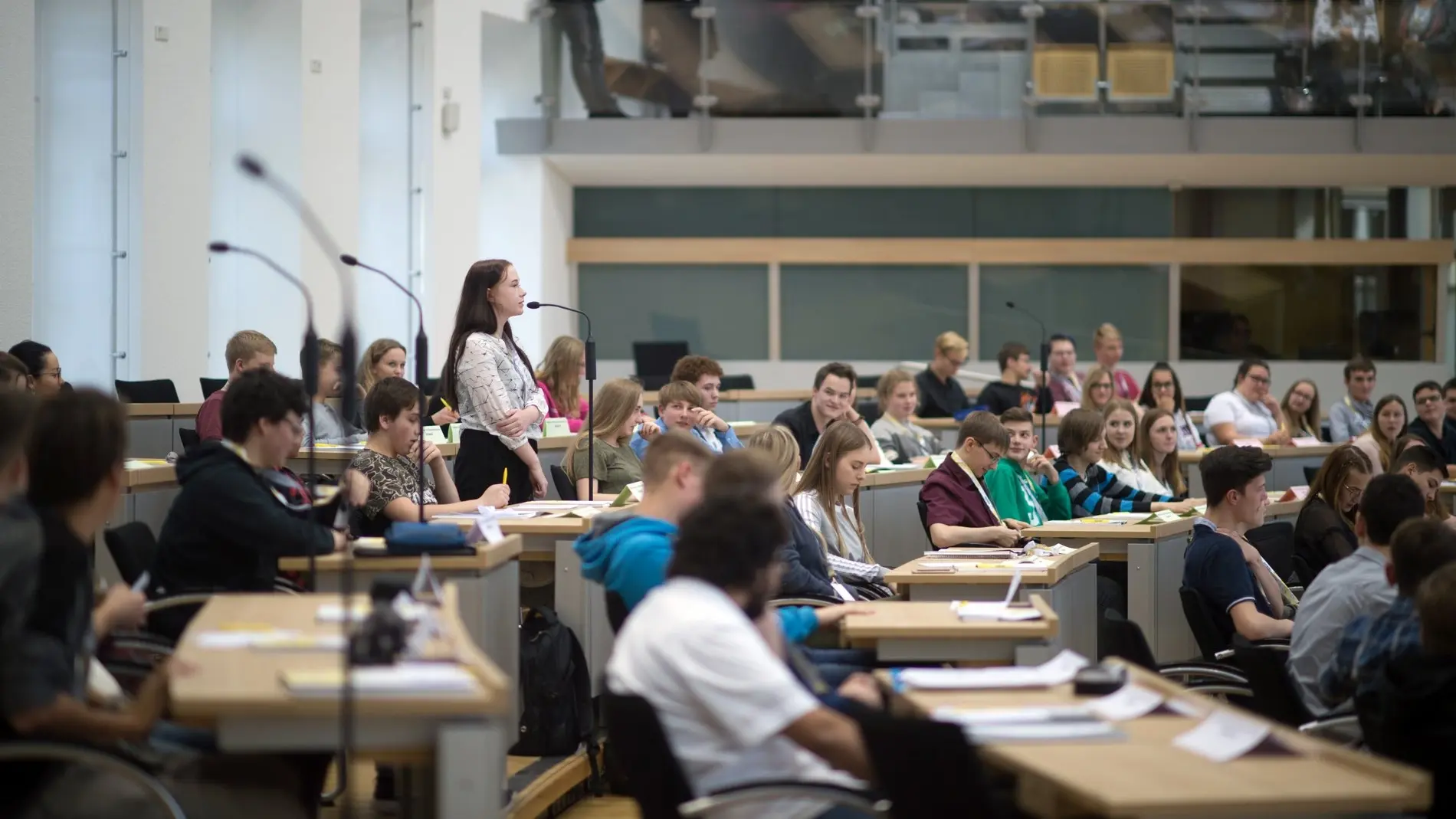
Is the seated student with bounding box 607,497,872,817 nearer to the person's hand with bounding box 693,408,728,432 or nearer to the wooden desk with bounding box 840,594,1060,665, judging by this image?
the wooden desk with bounding box 840,594,1060,665

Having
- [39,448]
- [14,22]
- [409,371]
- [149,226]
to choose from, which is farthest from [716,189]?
[39,448]

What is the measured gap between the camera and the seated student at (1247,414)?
9992 millimetres

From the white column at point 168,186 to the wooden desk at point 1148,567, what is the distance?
5.31 m

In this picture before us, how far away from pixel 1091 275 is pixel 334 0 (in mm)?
7946

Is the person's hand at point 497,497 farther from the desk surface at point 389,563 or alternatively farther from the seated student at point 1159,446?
the seated student at point 1159,446

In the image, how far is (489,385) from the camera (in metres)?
5.62

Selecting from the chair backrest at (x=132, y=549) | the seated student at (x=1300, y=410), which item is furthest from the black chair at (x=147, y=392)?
the seated student at (x=1300, y=410)

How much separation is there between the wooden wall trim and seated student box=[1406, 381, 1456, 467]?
5.13 meters

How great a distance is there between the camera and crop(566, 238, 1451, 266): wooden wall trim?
15047mm

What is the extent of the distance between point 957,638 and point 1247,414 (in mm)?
6837

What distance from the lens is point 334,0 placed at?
Result: 33.2 feet

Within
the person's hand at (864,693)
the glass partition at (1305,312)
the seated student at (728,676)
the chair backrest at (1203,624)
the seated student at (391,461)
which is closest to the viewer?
the seated student at (728,676)

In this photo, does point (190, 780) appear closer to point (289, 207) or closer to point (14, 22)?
point (14, 22)

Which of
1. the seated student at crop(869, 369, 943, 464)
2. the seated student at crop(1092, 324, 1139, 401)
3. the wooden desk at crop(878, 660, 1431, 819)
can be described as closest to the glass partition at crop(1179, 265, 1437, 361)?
the seated student at crop(1092, 324, 1139, 401)
